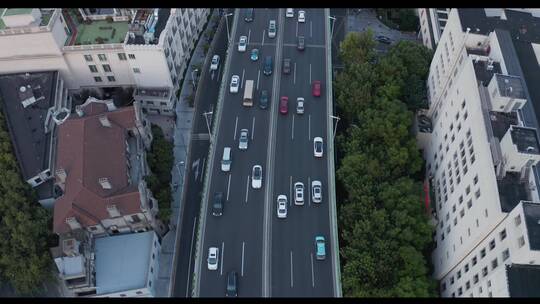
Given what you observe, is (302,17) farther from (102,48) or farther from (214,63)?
(102,48)

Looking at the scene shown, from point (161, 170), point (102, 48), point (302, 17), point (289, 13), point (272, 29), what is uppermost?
point (289, 13)

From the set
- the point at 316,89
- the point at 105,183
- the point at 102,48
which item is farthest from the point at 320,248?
the point at 102,48

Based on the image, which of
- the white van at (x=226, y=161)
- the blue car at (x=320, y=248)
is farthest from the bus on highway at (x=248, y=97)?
the blue car at (x=320, y=248)

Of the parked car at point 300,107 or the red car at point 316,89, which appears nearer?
the parked car at point 300,107

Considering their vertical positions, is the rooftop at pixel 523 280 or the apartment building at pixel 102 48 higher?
the apartment building at pixel 102 48

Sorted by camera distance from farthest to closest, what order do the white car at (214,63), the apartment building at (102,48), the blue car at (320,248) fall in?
the white car at (214,63), the apartment building at (102,48), the blue car at (320,248)

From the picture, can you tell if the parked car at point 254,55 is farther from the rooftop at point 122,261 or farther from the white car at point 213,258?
the white car at point 213,258
